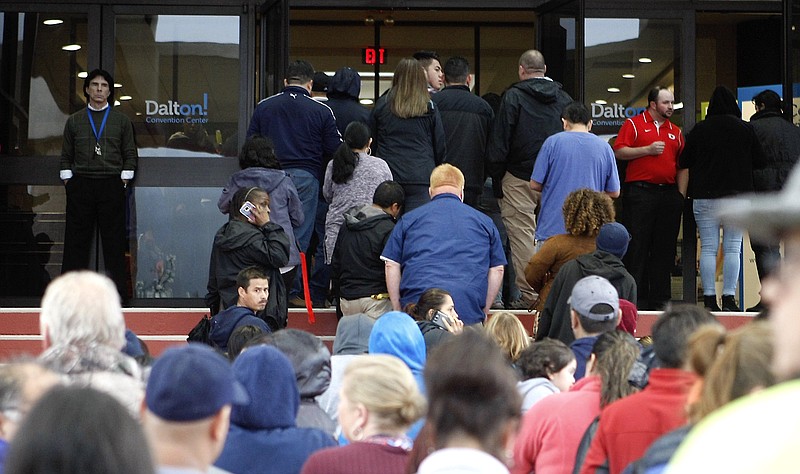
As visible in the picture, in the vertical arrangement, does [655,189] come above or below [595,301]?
above

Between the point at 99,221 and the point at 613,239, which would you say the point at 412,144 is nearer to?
the point at 613,239

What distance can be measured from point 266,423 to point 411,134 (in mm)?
5287

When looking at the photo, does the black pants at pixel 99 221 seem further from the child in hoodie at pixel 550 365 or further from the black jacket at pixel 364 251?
the child in hoodie at pixel 550 365

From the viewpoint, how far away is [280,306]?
25.5ft

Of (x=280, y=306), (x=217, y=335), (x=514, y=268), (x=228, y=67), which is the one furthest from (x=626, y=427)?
(x=228, y=67)

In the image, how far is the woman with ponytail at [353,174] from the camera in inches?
335

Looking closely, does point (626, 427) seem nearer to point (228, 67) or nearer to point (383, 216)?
point (383, 216)

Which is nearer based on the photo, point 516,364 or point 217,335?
point 516,364

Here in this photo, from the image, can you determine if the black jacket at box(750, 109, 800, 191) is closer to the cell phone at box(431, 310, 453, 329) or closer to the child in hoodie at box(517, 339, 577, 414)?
the cell phone at box(431, 310, 453, 329)

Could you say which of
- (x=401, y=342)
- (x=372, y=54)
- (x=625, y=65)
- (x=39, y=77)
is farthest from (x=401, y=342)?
(x=372, y=54)

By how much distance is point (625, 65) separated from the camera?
448 inches

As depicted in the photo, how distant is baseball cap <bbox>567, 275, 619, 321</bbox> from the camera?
538 cm

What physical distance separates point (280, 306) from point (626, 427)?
4.26 meters

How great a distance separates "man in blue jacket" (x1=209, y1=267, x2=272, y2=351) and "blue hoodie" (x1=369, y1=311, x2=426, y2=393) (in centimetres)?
199
